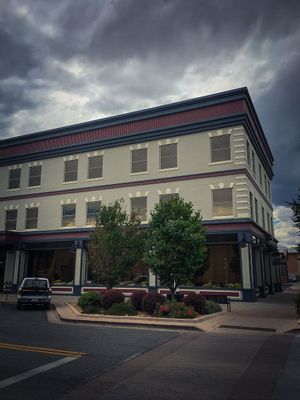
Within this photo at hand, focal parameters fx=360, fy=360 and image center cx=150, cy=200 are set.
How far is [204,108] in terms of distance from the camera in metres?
26.4

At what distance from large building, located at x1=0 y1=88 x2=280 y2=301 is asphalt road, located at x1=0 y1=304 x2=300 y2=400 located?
40.7ft

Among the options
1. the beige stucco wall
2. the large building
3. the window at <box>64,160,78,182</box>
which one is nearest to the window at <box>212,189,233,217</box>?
the large building

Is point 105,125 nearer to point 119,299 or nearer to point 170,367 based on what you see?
point 119,299

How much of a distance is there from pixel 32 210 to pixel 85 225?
622cm

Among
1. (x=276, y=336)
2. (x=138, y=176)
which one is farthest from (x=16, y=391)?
(x=138, y=176)

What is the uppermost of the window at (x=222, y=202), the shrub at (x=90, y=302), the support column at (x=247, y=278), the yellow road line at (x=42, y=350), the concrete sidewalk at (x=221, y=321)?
the window at (x=222, y=202)

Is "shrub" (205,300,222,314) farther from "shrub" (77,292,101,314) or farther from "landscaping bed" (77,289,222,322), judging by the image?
"shrub" (77,292,101,314)

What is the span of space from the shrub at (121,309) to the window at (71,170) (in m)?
16.5

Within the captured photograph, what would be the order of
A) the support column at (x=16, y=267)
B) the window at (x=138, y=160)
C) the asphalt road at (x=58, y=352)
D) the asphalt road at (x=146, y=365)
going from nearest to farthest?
the asphalt road at (x=146, y=365) → the asphalt road at (x=58, y=352) → the window at (x=138, y=160) → the support column at (x=16, y=267)

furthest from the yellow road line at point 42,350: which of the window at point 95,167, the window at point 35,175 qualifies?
the window at point 35,175

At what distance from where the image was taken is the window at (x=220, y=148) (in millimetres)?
25438

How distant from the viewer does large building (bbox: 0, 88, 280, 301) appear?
24719 mm

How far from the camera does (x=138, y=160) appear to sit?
28594 mm

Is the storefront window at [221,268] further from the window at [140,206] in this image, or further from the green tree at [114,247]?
the green tree at [114,247]
